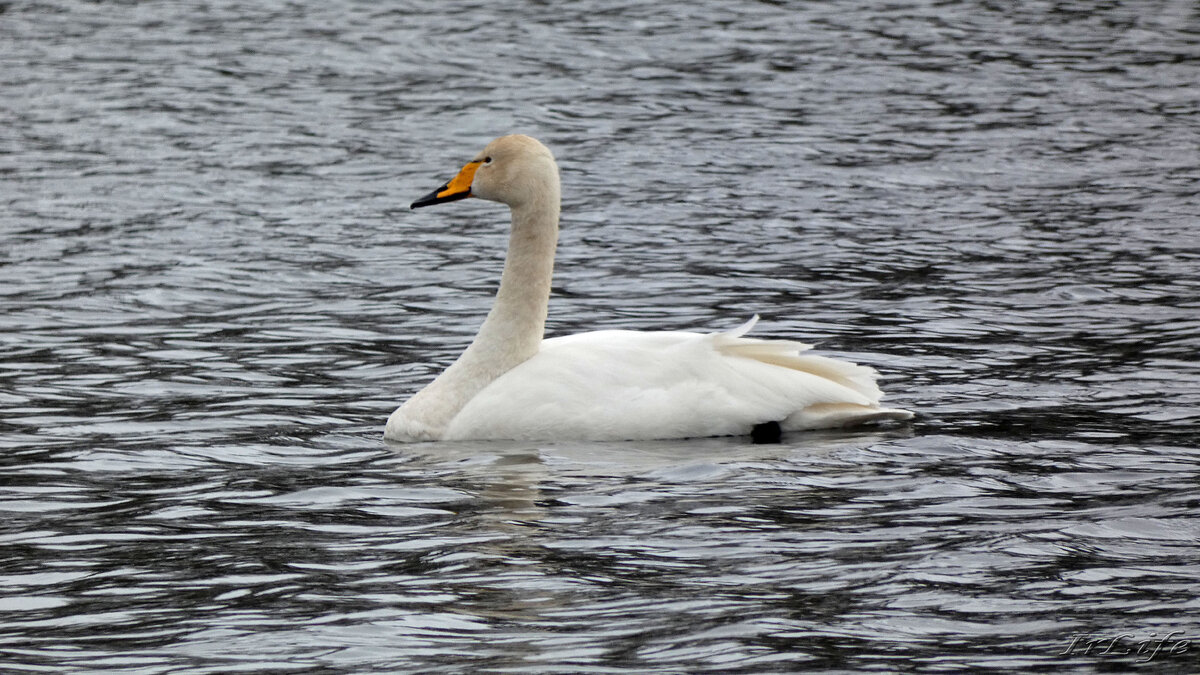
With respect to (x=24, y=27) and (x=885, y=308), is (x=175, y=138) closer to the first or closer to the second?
(x=24, y=27)

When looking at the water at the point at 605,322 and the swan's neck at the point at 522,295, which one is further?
the swan's neck at the point at 522,295

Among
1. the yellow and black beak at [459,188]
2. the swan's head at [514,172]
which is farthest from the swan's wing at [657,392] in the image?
the yellow and black beak at [459,188]

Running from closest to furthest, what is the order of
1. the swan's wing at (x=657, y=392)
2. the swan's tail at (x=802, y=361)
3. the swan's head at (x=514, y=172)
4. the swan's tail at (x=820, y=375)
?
the swan's wing at (x=657, y=392)
the swan's tail at (x=820, y=375)
the swan's tail at (x=802, y=361)
the swan's head at (x=514, y=172)

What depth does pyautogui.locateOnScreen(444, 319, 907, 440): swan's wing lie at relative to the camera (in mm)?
9266

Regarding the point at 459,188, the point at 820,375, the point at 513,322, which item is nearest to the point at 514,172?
the point at 459,188

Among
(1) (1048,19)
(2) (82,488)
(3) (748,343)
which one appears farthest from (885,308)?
(1) (1048,19)

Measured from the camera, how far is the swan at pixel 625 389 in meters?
9.28

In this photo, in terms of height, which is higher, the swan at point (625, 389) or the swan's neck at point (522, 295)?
the swan's neck at point (522, 295)

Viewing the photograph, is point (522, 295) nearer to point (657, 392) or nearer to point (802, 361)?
point (657, 392)

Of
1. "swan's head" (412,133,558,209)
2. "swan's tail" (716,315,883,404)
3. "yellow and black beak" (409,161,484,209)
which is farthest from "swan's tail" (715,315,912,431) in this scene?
"yellow and black beak" (409,161,484,209)

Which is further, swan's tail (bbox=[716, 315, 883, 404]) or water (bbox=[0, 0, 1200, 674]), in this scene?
swan's tail (bbox=[716, 315, 883, 404])

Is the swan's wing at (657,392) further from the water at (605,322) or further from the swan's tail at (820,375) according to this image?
the water at (605,322)

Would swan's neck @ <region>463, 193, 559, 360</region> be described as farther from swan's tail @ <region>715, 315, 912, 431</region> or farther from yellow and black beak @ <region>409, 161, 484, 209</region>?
swan's tail @ <region>715, 315, 912, 431</region>

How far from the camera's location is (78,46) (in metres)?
24.3
